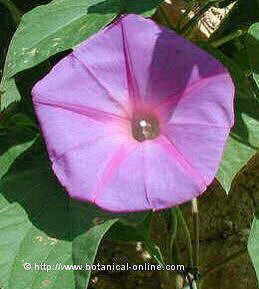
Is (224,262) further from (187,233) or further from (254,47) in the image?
(254,47)

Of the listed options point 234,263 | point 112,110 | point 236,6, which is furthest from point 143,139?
point 234,263

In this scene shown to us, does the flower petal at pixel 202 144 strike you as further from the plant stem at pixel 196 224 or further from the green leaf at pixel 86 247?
the plant stem at pixel 196 224

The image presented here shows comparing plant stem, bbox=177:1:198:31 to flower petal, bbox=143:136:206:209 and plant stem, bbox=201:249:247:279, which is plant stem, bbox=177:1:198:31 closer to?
flower petal, bbox=143:136:206:209

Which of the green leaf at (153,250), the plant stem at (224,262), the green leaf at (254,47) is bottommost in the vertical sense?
the plant stem at (224,262)

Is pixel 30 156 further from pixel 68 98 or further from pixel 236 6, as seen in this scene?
pixel 236 6

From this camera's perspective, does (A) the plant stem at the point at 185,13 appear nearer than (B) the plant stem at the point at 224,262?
Yes

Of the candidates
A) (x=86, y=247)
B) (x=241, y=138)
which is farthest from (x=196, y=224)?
(x=86, y=247)

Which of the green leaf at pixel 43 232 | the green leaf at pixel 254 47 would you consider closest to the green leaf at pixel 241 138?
the green leaf at pixel 254 47
